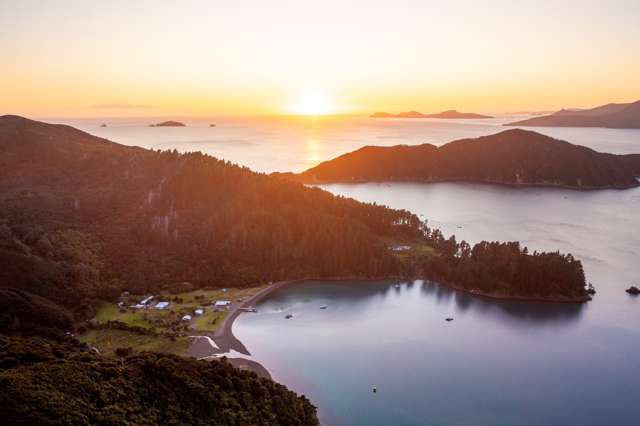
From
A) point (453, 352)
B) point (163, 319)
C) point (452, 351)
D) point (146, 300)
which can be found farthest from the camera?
point (146, 300)

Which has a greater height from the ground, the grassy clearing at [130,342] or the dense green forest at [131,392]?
the dense green forest at [131,392]

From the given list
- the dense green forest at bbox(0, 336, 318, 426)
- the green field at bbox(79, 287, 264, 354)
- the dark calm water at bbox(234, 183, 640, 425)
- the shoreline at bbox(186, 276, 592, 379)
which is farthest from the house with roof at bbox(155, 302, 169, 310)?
the dense green forest at bbox(0, 336, 318, 426)

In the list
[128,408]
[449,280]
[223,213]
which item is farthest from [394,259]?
[128,408]

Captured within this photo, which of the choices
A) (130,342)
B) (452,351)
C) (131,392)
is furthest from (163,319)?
(452,351)

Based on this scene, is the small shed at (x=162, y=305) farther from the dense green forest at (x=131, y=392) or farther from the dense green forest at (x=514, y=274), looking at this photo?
the dense green forest at (x=514, y=274)

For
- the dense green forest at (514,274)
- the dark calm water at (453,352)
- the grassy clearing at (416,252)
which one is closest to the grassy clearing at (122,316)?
the dark calm water at (453,352)

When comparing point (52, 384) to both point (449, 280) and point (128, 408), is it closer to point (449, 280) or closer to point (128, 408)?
point (128, 408)

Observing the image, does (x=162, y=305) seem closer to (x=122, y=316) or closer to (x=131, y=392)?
(x=122, y=316)
